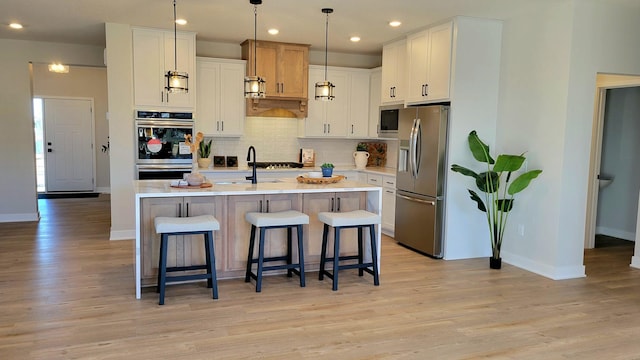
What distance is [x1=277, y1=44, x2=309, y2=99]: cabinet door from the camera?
691 cm

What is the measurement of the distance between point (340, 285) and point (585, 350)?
6.69ft

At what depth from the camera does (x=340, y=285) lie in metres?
4.54

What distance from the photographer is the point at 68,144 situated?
34.6 ft

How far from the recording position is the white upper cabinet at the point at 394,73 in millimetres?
6430

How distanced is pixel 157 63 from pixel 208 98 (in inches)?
33.3

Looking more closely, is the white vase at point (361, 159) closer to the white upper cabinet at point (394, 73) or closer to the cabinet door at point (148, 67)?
the white upper cabinet at point (394, 73)

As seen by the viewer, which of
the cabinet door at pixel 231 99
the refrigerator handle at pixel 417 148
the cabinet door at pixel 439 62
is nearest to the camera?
the cabinet door at pixel 439 62

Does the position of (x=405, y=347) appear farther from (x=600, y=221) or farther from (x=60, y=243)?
(x=600, y=221)

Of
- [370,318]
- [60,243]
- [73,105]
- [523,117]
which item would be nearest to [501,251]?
[523,117]

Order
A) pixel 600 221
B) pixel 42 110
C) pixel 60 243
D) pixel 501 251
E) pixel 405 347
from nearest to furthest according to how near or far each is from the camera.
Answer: pixel 405 347, pixel 501 251, pixel 60 243, pixel 600 221, pixel 42 110

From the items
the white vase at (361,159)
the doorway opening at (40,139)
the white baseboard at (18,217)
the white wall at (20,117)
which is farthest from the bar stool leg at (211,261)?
the doorway opening at (40,139)

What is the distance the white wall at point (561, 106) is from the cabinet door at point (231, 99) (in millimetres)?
3686

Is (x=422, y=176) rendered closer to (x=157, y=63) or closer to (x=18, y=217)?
(x=157, y=63)

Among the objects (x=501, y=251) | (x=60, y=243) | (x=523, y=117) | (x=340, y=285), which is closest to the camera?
(x=340, y=285)
